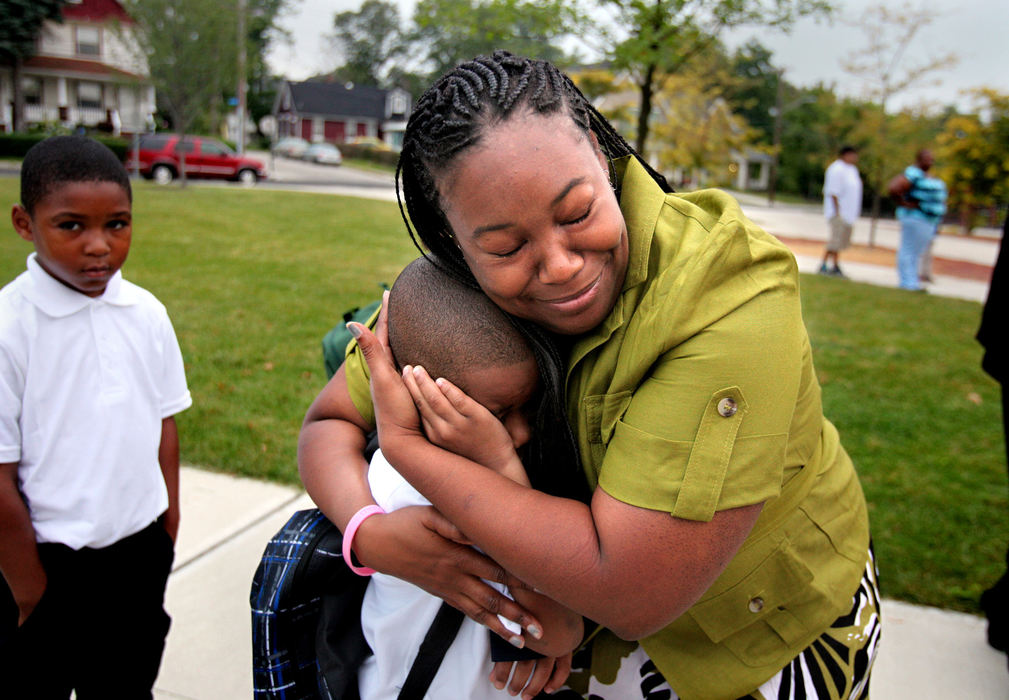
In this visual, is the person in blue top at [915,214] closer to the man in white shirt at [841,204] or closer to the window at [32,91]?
the man in white shirt at [841,204]

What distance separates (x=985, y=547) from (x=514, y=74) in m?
3.53

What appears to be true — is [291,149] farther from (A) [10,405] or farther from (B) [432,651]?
(B) [432,651]

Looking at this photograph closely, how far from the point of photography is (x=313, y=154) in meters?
43.7

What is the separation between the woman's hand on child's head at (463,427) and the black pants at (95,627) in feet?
4.15

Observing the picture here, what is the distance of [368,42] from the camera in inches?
3410

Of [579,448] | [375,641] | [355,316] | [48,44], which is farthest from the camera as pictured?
[48,44]

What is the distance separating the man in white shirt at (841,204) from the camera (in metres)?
11.6

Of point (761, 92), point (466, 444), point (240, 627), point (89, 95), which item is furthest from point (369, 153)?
point (466, 444)

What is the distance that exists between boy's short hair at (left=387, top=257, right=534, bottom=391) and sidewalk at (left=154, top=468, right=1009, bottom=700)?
5.93 ft

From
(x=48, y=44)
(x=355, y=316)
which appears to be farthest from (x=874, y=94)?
(x=48, y=44)

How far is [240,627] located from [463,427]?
209 centimetres

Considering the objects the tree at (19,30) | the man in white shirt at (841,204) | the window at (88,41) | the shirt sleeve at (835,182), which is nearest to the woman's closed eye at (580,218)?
the man in white shirt at (841,204)

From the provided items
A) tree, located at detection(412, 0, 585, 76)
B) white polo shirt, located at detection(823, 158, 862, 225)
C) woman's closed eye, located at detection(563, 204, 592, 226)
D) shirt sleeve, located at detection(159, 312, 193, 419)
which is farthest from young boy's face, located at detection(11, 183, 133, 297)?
white polo shirt, located at detection(823, 158, 862, 225)

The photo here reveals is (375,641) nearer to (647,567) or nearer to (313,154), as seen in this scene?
(647,567)
